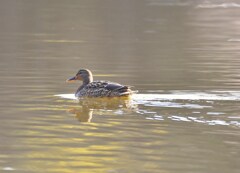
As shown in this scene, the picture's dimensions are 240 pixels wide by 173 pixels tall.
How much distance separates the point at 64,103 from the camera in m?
14.6

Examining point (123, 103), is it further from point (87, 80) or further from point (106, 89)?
point (87, 80)

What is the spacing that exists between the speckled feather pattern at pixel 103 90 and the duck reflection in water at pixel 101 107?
0.36 feet

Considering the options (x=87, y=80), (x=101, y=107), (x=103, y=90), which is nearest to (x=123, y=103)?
(x=101, y=107)

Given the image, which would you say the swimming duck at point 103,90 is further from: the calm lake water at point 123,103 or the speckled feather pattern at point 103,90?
the calm lake water at point 123,103

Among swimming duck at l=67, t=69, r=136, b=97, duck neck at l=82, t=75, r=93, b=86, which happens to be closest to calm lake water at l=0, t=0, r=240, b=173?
swimming duck at l=67, t=69, r=136, b=97

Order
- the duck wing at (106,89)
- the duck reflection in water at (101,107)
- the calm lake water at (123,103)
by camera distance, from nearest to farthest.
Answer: the calm lake water at (123,103) → the duck reflection in water at (101,107) → the duck wing at (106,89)

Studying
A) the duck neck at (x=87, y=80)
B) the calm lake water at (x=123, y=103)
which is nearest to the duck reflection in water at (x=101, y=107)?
the calm lake water at (x=123, y=103)

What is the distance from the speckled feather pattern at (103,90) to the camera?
14.8 m

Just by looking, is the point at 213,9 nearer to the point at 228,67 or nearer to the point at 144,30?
the point at 144,30

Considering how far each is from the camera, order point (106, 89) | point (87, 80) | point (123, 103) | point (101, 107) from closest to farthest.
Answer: point (101, 107) → point (123, 103) → point (106, 89) → point (87, 80)

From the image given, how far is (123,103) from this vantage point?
1465cm

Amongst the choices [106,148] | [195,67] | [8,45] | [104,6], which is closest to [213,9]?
[104,6]

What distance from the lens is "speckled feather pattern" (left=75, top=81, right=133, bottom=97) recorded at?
48.6ft

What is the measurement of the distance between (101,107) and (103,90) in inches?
28.0
